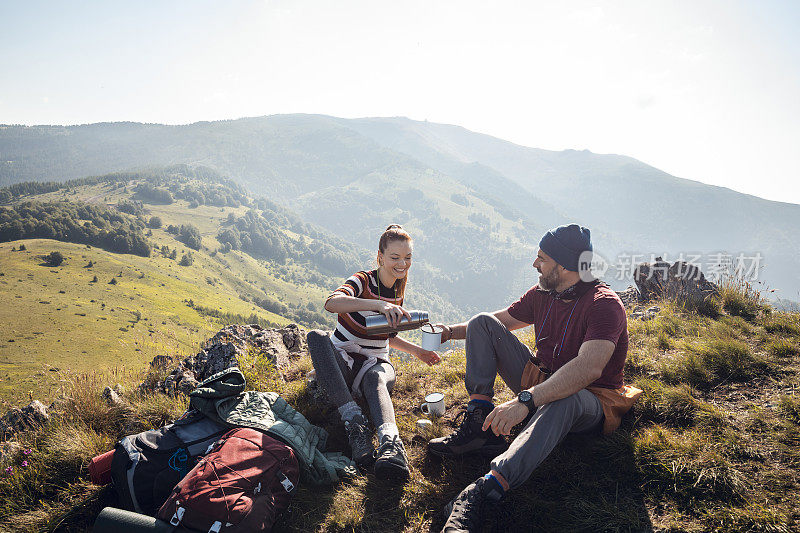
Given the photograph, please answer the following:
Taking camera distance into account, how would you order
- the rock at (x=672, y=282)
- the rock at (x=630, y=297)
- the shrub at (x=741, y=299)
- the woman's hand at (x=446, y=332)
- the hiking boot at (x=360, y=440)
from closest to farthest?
1. the hiking boot at (x=360, y=440)
2. the woman's hand at (x=446, y=332)
3. the shrub at (x=741, y=299)
4. the rock at (x=672, y=282)
5. the rock at (x=630, y=297)

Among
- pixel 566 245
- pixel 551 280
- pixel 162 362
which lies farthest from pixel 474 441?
pixel 162 362

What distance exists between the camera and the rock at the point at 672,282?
7.45 meters

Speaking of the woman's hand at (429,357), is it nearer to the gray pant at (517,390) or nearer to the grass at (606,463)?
the grass at (606,463)

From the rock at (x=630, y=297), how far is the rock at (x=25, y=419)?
10.5m

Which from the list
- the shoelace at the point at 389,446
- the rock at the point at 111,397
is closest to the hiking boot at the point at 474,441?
the shoelace at the point at 389,446

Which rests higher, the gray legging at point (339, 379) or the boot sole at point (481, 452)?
the gray legging at point (339, 379)

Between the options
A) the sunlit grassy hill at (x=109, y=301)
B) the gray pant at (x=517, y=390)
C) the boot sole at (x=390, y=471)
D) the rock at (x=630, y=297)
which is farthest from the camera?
the sunlit grassy hill at (x=109, y=301)

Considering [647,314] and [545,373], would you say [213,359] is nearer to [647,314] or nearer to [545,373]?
[545,373]

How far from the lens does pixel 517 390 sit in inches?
162

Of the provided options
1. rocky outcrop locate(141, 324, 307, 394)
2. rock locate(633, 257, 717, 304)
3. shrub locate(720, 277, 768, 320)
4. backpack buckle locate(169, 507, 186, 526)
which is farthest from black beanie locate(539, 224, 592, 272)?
rock locate(633, 257, 717, 304)

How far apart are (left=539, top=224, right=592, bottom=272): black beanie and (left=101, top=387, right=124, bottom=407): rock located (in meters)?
5.25

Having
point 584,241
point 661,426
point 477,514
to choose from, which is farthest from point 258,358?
point 661,426

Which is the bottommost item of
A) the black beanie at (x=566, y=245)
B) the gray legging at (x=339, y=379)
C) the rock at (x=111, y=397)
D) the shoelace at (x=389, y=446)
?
the rock at (x=111, y=397)

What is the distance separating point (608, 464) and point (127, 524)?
12.7ft
